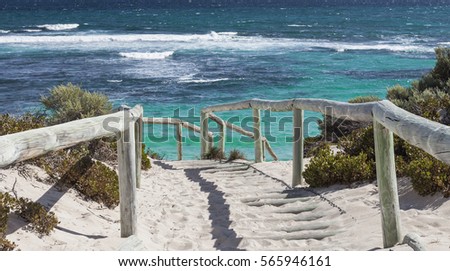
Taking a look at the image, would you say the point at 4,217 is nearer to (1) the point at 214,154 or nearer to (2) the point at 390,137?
(2) the point at 390,137

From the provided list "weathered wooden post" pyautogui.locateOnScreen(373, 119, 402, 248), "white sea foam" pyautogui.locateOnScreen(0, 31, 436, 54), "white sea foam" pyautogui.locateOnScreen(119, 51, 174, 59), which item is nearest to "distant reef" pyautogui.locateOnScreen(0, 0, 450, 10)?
"white sea foam" pyautogui.locateOnScreen(0, 31, 436, 54)

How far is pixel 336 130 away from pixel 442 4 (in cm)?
11151

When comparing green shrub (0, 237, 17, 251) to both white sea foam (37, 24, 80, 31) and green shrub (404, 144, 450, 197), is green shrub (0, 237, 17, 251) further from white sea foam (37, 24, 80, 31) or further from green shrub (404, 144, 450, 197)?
white sea foam (37, 24, 80, 31)

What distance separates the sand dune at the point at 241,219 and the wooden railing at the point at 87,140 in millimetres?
318

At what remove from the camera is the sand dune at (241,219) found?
4969 millimetres

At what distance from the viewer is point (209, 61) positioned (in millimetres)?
37188

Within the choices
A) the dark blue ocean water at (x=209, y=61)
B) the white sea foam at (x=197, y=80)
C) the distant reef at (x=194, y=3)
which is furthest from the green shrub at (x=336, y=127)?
the distant reef at (x=194, y=3)

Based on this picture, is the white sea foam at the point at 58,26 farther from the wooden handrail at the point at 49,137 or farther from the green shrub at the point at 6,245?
the green shrub at the point at 6,245

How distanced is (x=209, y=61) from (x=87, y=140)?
3285 cm

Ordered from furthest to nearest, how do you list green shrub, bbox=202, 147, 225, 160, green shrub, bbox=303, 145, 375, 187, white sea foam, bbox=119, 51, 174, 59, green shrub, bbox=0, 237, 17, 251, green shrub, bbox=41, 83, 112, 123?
white sea foam, bbox=119, 51, 174, 59
green shrub, bbox=202, 147, 225, 160
green shrub, bbox=41, 83, 112, 123
green shrub, bbox=303, 145, 375, 187
green shrub, bbox=0, 237, 17, 251

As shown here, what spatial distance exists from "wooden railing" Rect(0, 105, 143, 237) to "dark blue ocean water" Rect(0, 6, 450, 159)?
12362 mm

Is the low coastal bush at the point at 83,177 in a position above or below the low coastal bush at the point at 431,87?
above

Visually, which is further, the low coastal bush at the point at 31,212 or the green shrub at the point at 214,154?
the green shrub at the point at 214,154

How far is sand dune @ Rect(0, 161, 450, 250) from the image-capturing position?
196 inches
